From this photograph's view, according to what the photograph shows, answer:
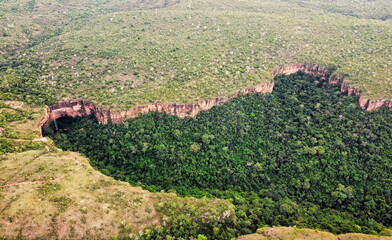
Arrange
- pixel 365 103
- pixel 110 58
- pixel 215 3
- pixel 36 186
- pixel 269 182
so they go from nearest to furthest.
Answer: pixel 36 186
pixel 269 182
pixel 365 103
pixel 110 58
pixel 215 3

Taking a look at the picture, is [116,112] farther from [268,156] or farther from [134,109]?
[268,156]

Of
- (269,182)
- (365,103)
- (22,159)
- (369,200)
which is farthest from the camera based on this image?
(365,103)

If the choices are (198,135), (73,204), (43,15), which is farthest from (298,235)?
(43,15)

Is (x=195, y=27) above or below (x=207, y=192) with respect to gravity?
above

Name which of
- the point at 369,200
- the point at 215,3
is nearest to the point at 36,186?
the point at 369,200

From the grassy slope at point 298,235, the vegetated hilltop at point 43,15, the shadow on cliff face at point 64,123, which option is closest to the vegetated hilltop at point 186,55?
the vegetated hilltop at point 43,15

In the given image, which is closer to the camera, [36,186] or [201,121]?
[36,186]

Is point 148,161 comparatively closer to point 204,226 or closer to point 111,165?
point 111,165

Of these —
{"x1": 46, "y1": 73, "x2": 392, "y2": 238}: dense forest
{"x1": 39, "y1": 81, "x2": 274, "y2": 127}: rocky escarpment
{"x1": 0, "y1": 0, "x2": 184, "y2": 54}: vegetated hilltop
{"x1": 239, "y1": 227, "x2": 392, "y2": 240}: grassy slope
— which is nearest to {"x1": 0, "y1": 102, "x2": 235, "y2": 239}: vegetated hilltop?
{"x1": 239, "y1": 227, "x2": 392, "y2": 240}: grassy slope
